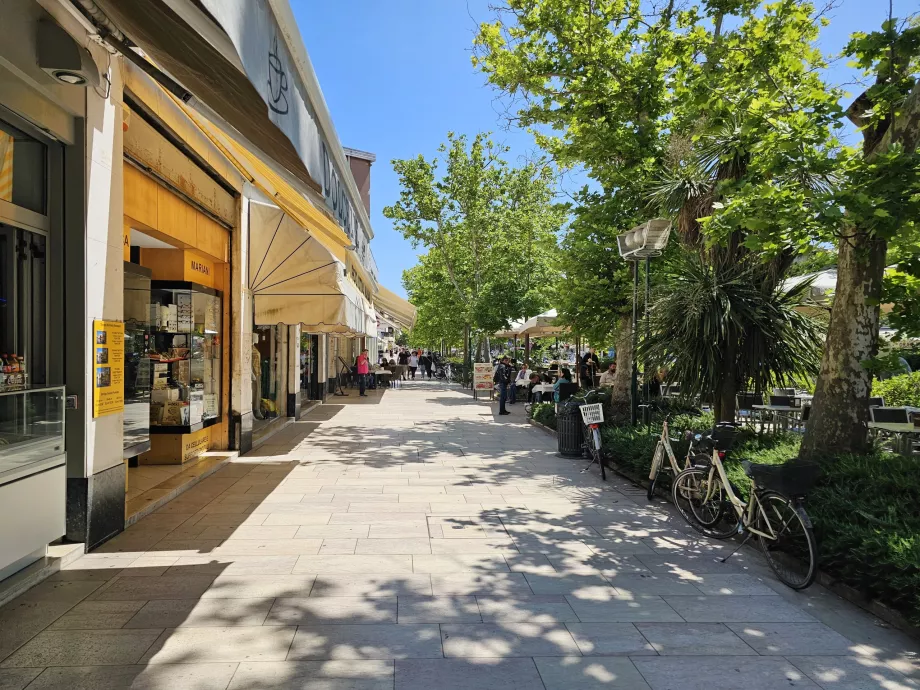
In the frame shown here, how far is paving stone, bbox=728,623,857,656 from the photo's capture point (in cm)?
358

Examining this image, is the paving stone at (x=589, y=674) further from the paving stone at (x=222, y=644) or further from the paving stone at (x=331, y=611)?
the paving stone at (x=222, y=644)

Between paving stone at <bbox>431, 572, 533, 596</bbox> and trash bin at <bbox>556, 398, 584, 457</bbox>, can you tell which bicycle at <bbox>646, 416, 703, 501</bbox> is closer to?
trash bin at <bbox>556, 398, 584, 457</bbox>

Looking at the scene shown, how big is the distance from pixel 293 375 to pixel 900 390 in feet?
38.7

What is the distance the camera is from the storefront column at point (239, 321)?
9336mm

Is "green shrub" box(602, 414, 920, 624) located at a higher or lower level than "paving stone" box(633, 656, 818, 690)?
higher

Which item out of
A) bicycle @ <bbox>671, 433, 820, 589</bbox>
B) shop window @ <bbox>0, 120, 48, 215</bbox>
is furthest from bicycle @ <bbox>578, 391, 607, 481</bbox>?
shop window @ <bbox>0, 120, 48, 215</bbox>

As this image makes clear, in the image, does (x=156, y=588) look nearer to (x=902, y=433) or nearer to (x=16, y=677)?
(x=16, y=677)

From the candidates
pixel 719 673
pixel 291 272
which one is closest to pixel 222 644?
pixel 719 673

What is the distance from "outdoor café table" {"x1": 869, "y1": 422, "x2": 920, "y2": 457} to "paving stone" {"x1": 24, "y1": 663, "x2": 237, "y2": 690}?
7624 mm

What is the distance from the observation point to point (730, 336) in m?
8.06

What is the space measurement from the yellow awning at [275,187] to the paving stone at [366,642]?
396 cm

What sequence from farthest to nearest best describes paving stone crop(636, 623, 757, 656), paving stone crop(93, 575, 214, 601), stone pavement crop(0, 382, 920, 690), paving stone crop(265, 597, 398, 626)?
paving stone crop(93, 575, 214, 601) → paving stone crop(265, 597, 398, 626) → paving stone crop(636, 623, 757, 656) → stone pavement crop(0, 382, 920, 690)

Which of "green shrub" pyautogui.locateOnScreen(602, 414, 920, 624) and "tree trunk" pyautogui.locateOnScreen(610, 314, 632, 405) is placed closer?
"green shrub" pyautogui.locateOnScreen(602, 414, 920, 624)

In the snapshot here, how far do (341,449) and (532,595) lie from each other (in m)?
6.57
